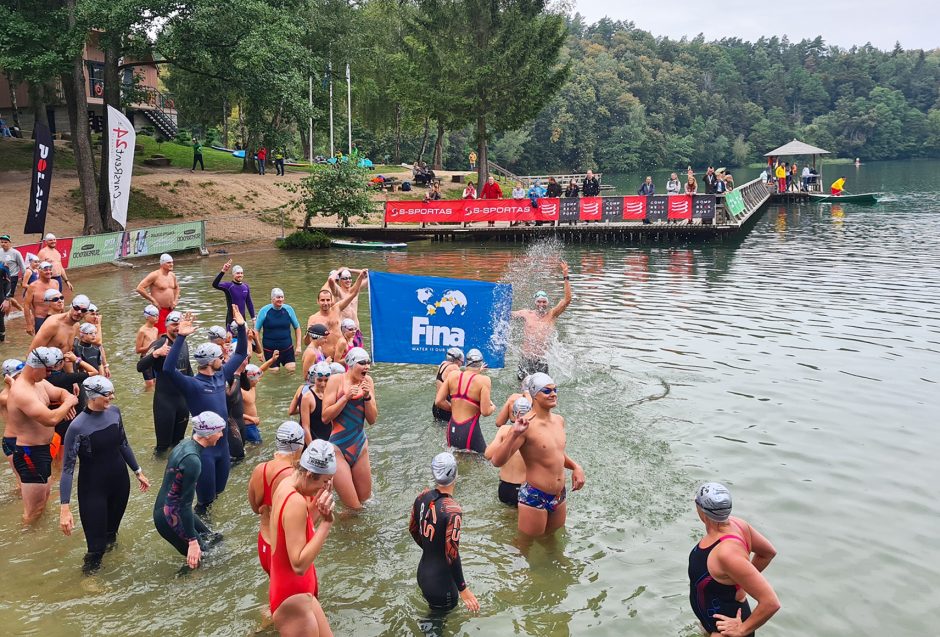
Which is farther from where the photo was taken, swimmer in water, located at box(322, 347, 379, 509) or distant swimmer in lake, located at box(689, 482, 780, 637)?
swimmer in water, located at box(322, 347, 379, 509)

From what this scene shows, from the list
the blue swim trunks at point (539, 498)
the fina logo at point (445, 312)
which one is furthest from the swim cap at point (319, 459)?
the fina logo at point (445, 312)

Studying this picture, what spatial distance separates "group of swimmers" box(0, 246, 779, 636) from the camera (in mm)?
5180

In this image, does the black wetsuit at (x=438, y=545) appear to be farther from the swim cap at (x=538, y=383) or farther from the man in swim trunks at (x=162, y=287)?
the man in swim trunks at (x=162, y=287)

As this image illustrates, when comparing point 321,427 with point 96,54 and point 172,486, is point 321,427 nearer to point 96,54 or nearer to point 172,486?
point 172,486

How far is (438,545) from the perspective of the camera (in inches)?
236

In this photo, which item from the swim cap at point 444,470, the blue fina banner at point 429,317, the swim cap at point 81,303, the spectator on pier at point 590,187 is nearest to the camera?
the swim cap at point 444,470

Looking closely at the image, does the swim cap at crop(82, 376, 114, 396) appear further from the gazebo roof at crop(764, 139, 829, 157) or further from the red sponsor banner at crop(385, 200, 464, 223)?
the gazebo roof at crop(764, 139, 829, 157)

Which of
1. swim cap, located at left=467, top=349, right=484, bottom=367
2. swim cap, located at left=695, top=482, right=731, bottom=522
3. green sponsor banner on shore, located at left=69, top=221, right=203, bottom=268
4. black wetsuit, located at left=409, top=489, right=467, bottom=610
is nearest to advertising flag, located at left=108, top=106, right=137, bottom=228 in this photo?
green sponsor banner on shore, located at left=69, top=221, right=203, bottom=268

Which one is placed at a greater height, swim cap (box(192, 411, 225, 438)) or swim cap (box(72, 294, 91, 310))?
swim cap (box(72, 294, 91, 310))

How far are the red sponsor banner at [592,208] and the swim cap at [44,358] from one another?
28189 millimetres

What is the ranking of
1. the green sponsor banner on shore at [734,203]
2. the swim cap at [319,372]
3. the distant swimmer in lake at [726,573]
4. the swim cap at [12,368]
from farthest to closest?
the green sponsor banner on shore at [734,203] < the swim cap at [12,368] < the swim cap at [319,372] < the distant swimmer in lake at [726,573]

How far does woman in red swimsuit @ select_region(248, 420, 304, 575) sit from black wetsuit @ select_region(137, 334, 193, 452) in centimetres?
418

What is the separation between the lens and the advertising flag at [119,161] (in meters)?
25.5

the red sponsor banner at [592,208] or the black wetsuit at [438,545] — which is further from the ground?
the red sponsor banner at [592,208]
